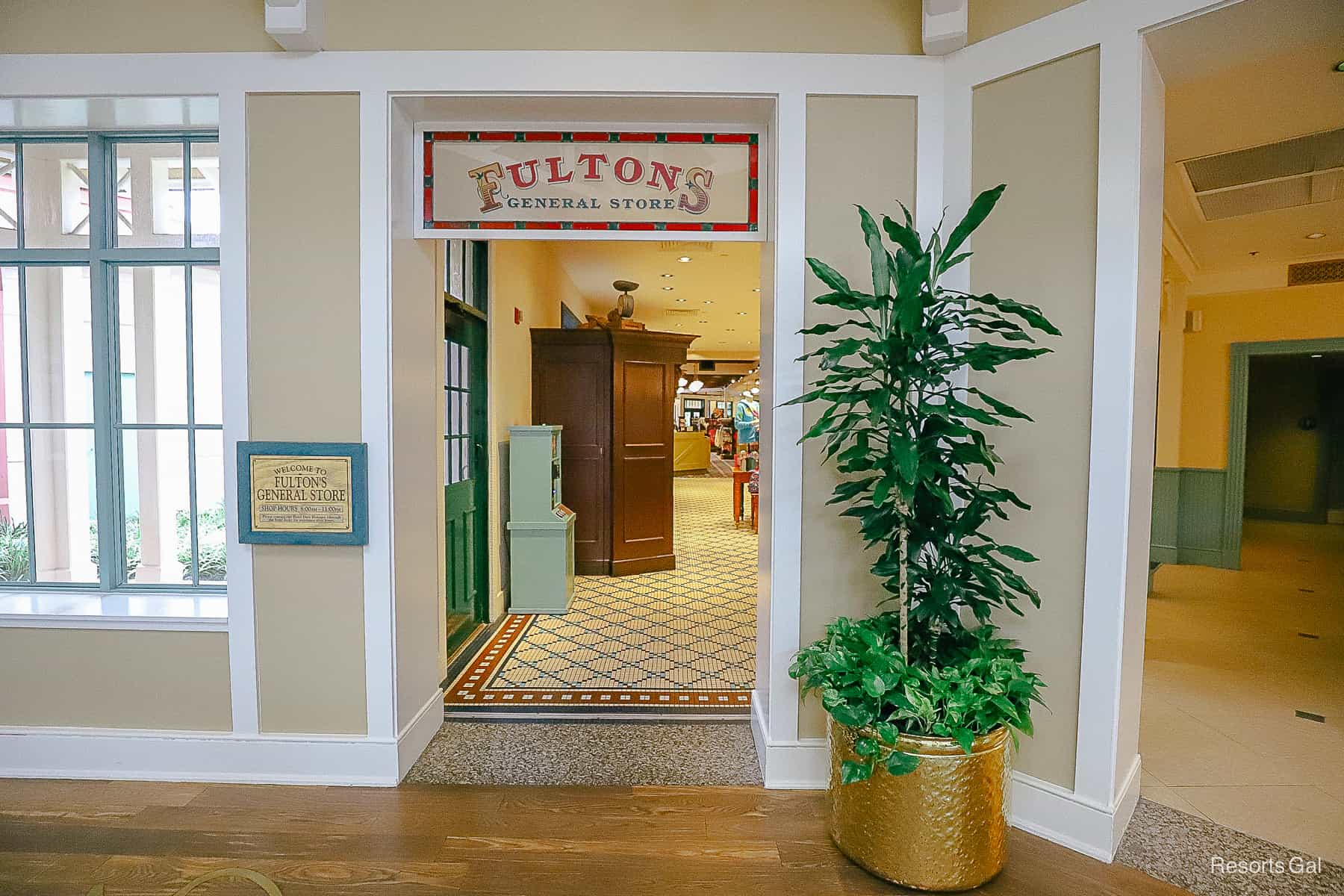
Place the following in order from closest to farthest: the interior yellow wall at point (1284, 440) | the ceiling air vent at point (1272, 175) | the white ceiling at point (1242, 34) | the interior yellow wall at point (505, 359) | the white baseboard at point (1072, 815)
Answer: the white ceiling at point (1242, 34), the white baseboard at point (1072, 815), the ceiling air vent at point (1272, 175), the interior yellow wall at point (505, 359), the interior yellow wall at point (1284, 440)

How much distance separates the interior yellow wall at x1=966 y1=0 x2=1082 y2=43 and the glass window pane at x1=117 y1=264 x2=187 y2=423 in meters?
3.32

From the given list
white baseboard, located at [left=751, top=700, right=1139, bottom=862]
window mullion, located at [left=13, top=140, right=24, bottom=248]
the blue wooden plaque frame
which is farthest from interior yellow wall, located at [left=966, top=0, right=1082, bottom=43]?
window mullion, located at [left=13, top=140, right=24, bottom=248]

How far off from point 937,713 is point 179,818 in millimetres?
2628

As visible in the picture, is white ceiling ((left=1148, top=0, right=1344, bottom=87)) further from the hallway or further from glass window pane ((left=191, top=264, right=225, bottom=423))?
glass window pane ((left=191, top=264, right=225, bottom=423))

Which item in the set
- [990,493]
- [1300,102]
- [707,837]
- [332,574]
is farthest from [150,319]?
[1300,102]

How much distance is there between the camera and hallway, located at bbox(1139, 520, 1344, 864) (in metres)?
2.26

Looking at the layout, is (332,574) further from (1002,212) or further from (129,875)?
(1002,212)

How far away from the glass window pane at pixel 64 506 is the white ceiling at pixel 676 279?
9.16ft

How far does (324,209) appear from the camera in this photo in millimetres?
2355

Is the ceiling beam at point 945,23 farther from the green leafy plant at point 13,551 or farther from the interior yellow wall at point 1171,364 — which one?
the interior yellow wall at point 1171,364

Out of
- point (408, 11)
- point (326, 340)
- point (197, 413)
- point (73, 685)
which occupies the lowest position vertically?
point (73, 685)

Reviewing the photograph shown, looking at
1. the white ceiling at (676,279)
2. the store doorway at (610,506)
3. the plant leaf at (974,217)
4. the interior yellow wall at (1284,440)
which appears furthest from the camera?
the interior yellow wall at (1284,440)

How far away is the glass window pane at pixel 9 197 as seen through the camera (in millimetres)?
2609

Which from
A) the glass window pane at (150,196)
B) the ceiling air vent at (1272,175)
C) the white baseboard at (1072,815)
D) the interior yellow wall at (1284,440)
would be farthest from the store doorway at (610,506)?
the interior yellow wall at (1284,440)
